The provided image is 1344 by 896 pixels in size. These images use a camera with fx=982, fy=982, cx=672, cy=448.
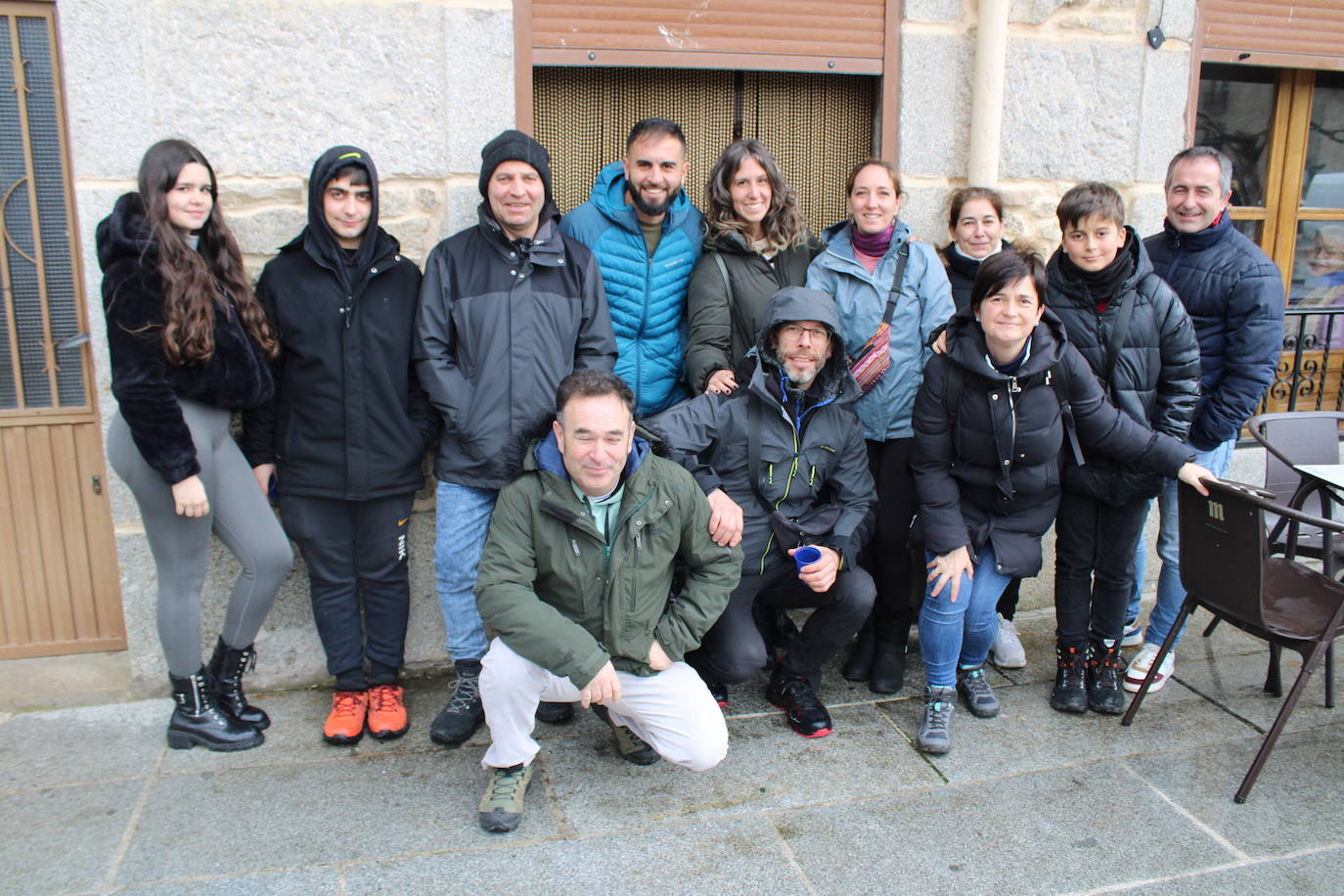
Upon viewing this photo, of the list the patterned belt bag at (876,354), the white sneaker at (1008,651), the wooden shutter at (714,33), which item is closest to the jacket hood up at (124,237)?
the wooden shutter at (714,33)

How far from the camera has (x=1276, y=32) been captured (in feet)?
14.0

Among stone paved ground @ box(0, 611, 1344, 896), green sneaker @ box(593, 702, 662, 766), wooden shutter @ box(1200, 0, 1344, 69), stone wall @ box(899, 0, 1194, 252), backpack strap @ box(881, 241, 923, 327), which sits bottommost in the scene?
stone paved ground @ box(0, 611, 1344, 896)

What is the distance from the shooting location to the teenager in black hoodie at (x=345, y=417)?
307cm

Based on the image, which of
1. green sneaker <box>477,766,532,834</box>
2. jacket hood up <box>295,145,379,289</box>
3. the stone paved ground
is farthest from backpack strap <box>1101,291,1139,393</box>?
jacket hood up <box>295,145,379,289</box>

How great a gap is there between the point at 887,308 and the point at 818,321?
47 centimetres

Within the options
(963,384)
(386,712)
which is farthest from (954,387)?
(386,712)

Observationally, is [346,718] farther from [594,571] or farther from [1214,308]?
[1214,308]

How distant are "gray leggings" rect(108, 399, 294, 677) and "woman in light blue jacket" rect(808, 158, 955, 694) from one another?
6.62 ft

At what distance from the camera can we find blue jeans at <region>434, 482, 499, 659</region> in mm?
3227

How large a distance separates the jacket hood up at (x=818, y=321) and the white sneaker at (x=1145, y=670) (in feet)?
5.05

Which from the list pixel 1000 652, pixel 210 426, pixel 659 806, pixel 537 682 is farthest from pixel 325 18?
pixel 1000 652

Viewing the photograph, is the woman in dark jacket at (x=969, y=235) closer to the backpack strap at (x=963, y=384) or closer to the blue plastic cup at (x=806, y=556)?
the backpack strap at (x=963, y=384)

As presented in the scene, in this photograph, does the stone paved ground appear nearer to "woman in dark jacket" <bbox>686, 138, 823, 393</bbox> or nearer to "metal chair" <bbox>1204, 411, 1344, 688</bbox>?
"metal chair" <bbox>1204, 411, 1344, 688</bbox>

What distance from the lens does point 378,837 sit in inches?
106
